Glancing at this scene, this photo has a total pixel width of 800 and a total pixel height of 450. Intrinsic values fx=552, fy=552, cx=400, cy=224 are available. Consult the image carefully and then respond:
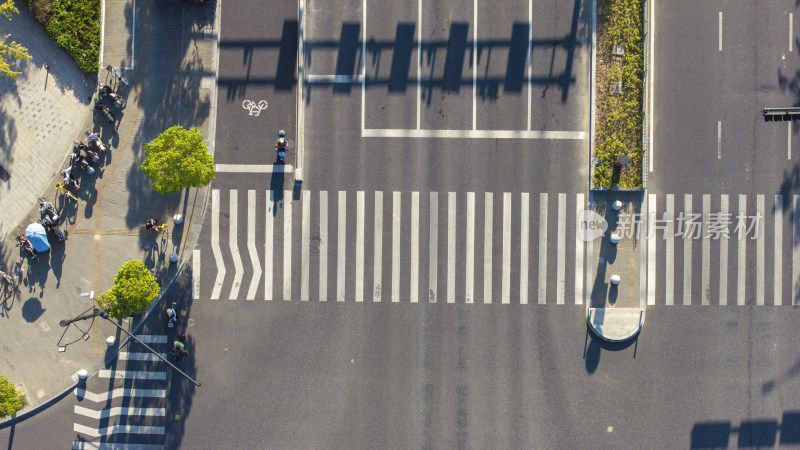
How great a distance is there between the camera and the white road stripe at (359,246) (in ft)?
109

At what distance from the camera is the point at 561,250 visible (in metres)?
33.2

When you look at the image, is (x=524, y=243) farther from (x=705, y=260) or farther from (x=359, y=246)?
(x=705, y=260)

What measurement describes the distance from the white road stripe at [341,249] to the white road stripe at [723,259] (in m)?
22.6

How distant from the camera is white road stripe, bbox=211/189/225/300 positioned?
33.3m

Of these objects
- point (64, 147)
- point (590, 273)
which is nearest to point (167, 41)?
point (64, 147)

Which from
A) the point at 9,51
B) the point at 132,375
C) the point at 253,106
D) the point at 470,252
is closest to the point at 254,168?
the point at 253,106

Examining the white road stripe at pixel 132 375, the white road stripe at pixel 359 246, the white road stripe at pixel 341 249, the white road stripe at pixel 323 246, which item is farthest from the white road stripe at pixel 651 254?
the white road stripe at pixel 132 375

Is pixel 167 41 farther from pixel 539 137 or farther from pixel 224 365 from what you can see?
pixel 539 137

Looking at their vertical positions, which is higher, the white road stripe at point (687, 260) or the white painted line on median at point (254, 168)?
the white painted line on median at point (254, 168)

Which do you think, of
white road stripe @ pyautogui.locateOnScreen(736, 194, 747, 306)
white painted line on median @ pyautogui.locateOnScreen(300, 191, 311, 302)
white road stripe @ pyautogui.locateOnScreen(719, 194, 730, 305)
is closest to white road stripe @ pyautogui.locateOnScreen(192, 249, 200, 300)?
white painted line on median @ pyautogui.locateOnScreen(300, 191, 311, 302)

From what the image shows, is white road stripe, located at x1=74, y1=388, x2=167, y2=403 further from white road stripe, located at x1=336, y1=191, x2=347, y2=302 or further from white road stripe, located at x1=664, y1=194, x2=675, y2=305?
white road stripe, located at x1=664, y1=194, x2=675, y2=305

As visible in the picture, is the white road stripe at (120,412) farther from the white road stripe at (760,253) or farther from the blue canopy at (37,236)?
the white road stripe at (760,253)

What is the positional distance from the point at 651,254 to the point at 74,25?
123ft

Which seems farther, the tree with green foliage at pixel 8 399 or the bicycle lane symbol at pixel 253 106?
the bicycle lane symbol at pixel 253 106
